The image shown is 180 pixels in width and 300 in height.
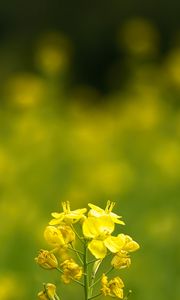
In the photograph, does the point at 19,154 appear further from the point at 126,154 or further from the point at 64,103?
the point at 64,103

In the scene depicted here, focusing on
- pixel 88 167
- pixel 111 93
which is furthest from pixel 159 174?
pixel 111 93

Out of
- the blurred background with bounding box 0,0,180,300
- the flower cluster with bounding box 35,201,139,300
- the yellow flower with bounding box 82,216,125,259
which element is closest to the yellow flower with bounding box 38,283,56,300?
the flower cluster with bounding box 35,201,139,300

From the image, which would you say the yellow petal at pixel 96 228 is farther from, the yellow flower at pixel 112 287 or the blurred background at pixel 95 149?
the blurred background at pixel 95 149

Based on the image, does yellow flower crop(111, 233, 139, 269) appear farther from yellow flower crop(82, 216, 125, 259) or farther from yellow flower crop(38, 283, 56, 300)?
yellow flower crop(38, 283, 56, 300)

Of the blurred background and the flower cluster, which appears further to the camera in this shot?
the blurred background

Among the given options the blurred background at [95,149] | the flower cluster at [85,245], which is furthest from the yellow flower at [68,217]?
the blurred background at [95,149]
